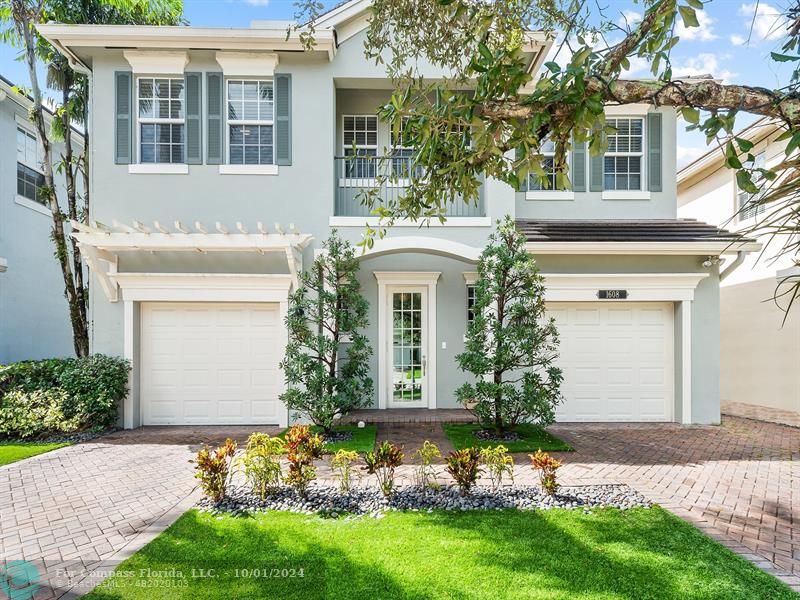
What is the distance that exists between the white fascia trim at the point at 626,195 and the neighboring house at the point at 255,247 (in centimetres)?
109

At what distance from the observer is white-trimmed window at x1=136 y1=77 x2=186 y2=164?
934 centimetres

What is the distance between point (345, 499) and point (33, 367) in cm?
758

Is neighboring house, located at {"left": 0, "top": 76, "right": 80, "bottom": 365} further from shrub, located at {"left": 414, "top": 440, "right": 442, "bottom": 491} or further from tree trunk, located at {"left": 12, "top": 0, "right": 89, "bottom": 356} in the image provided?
shrub, located at {"left": 414, "top": 440, "right": 442, "bottom": 491}

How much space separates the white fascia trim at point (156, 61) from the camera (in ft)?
29.9

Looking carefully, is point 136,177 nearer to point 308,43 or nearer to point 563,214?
point 308,43

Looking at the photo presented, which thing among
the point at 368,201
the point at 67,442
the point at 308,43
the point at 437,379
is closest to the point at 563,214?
the point at 437,379

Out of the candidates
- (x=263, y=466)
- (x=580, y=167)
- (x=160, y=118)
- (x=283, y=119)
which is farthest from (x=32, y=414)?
(x=580, y=167)

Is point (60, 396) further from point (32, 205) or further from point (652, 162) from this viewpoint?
point (652, 162)

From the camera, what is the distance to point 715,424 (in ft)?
31.6

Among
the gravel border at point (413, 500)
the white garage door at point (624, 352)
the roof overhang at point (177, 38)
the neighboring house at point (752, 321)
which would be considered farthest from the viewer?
the neighboring house at point (752, 321)

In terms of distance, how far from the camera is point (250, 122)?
938 cm

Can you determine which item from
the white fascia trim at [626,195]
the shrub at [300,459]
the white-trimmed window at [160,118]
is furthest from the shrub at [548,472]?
the white-trimmed window at [160,118]

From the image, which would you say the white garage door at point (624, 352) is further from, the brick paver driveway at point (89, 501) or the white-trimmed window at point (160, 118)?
the white-trimmed window at point (160, 118)

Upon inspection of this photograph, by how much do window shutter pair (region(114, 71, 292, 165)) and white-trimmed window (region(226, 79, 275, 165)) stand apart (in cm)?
19
